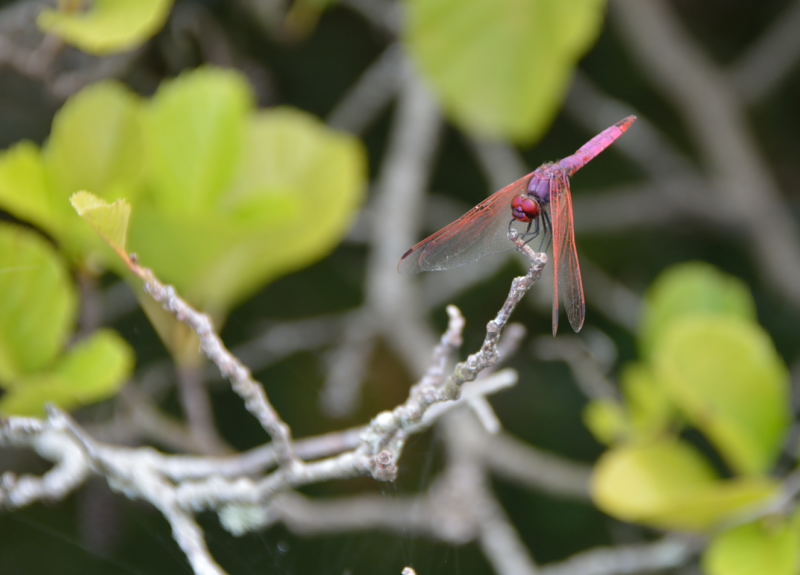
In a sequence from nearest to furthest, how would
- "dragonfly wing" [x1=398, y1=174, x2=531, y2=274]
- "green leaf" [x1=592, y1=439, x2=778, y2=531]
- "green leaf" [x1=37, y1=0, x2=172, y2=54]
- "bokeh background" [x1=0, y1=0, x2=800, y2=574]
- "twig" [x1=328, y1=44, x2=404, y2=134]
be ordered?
"dragonfly wing" [x1=398, y1=174, x2=531, y2=274] < "green leaf" [x1=37, y1=0, x2=172, y2=54] < "green leaf" [x1=592, y1=439, x2=778, y2=531] < "bokeh background" [x1=0, y1=0, x2=800, y2=574] < "twig" [x1=328, y1=44, x2=404, y2=134]

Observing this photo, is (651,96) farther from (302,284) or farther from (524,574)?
(524,574)

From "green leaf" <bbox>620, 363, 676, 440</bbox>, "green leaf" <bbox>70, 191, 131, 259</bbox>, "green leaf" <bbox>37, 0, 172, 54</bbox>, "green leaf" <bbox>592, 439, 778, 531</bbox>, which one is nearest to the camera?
"green leaf" <bbox>70, 191, 131, 259</bbox>

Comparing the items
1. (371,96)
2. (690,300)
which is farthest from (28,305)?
(371,96)

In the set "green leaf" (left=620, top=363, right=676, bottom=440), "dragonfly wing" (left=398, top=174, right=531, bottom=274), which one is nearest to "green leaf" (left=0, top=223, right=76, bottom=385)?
"dragonfly wing" (left=398, top=174, right=531, bottom=274)

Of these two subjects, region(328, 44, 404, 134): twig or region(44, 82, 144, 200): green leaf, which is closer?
region(44, 82, 144, 200): green leaf

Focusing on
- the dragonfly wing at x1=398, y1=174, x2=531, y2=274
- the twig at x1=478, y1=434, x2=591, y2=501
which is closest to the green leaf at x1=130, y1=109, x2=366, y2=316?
the dragonfly wing at x1=398, y1=174, x2=531, y2=274

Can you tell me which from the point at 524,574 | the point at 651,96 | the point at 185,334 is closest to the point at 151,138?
the point at 185,334

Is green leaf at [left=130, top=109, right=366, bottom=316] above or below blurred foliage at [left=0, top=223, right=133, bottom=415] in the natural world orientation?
above

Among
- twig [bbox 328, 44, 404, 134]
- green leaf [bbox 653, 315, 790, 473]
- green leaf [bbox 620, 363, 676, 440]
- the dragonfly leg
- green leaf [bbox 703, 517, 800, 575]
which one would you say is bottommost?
green leaf [bbox 703, 517, 800, 575]

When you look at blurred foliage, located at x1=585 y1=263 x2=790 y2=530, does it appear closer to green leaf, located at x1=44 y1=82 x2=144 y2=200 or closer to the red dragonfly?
the red dragonfly
